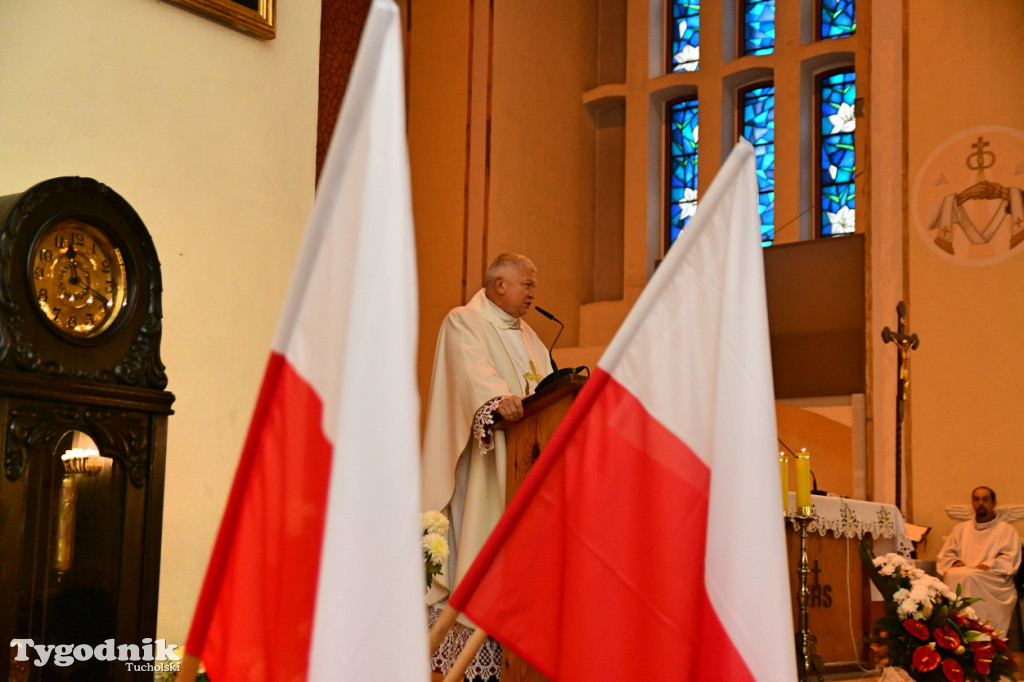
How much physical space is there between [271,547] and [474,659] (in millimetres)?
2999

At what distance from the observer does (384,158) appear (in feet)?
4.42

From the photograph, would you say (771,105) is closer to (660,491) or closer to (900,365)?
(900,365)

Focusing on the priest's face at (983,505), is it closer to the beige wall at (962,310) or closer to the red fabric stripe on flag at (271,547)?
the beige wall at (962,310)

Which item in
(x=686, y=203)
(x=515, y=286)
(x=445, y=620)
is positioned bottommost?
(x=445, y=620)

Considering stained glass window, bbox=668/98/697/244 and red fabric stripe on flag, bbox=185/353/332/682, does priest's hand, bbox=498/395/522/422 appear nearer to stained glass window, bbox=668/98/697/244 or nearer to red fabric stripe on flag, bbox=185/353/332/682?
red fabric stripe on flag, bbox=185/353/332/682

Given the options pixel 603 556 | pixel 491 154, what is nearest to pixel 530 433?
pixel 603 556

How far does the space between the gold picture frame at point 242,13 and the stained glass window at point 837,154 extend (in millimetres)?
8003

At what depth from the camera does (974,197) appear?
1000cm

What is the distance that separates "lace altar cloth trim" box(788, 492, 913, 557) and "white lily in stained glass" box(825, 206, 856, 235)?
16.1 ft

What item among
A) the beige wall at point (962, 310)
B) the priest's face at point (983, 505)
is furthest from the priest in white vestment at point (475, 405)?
the beige wall at point (962, 310)

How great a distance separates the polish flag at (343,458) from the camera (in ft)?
4.16

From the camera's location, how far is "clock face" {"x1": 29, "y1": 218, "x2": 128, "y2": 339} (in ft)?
9.51

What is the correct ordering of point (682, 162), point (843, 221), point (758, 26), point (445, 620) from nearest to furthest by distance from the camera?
point (445, 620) → point (843, 221) → point (758, 26) → point (682, 162)

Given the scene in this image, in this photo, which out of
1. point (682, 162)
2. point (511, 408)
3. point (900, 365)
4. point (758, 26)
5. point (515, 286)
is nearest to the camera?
point (511, 408)
